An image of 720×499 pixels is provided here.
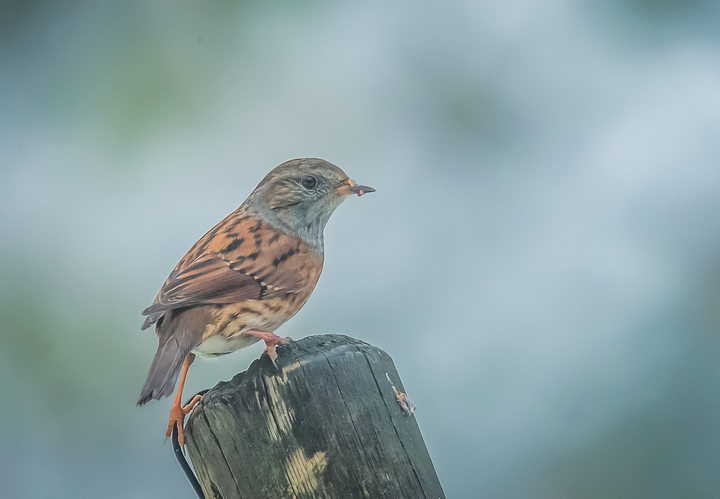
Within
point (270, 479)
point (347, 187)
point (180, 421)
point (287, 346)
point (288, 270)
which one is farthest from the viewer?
point (347, 187)

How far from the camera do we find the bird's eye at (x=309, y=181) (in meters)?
1.98

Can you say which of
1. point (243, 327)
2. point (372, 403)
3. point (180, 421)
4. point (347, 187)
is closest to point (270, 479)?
point (372, 403)

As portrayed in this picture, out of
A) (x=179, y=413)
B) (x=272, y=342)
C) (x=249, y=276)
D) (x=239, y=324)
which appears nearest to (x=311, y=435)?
(x=272, y=342)

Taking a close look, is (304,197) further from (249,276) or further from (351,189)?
(249,276)

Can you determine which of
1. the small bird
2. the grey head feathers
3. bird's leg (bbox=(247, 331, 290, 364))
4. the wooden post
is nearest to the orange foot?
the small bird

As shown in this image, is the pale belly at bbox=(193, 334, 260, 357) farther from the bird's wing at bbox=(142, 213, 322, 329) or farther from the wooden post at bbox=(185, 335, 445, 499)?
the wooden post at bbox=(185, 335, 445, 499)

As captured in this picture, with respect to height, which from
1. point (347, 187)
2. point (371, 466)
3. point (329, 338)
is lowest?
point (371, 466)

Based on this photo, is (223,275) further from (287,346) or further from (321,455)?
(321,455)

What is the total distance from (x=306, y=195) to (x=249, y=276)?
1.29ft

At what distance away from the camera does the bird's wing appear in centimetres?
160

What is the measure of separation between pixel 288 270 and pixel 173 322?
404mm

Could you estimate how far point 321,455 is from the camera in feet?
3.79

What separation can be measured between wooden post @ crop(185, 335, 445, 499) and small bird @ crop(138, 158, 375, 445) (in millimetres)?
101

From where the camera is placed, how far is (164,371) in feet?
4.56
